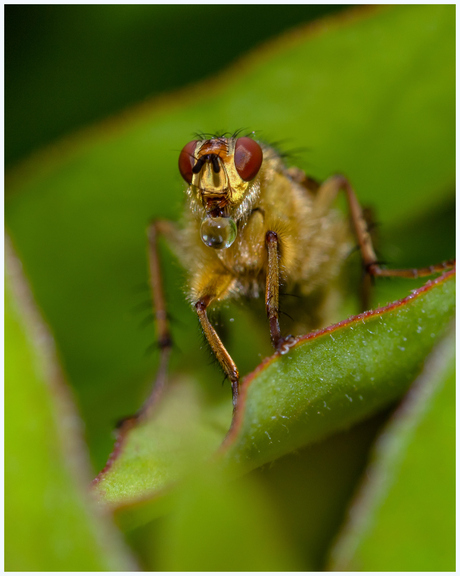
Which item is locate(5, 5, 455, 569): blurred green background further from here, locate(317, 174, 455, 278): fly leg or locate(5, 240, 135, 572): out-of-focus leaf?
locate(5, 240, 135, 572): out-of-focus leaf

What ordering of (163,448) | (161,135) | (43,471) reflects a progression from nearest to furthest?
(43,471)
(163,448)
(161,135)

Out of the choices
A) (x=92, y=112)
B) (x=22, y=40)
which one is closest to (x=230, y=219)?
(x=92, y=112)

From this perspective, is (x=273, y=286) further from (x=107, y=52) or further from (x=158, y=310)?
(x=107, y=52)

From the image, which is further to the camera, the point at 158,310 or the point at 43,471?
the point at 158,310

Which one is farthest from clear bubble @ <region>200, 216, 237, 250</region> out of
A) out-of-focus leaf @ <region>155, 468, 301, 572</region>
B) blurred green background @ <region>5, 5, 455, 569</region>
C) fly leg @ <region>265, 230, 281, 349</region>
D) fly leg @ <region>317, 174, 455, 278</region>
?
out-of-focus leaf @ <region>155, 468, 301, 572</region>

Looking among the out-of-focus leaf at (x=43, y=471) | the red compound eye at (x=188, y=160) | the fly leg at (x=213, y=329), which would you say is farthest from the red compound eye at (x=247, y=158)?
the out-of-focus leaf at (x=43, y=471)

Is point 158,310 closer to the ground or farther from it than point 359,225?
closer to the ground

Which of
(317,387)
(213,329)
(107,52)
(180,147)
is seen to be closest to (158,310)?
(213,329)
